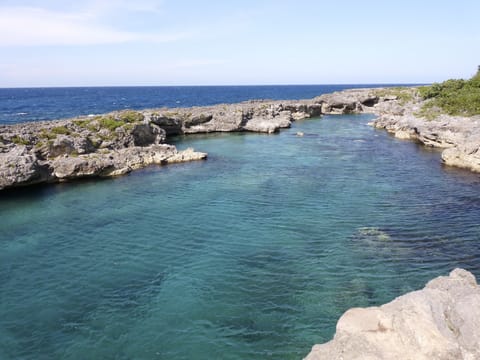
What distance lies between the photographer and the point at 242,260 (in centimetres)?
2400

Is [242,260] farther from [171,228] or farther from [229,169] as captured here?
[229,169]

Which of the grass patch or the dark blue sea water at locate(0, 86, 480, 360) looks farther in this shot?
the grass patch

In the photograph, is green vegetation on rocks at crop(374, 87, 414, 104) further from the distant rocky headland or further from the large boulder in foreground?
the large boulder in foreground

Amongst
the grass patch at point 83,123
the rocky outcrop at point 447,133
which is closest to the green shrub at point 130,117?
the grass patch at point 83,123

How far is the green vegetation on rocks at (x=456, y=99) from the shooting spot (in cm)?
6146

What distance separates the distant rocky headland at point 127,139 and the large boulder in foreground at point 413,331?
38.5 metres

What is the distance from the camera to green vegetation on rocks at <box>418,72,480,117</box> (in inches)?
2420

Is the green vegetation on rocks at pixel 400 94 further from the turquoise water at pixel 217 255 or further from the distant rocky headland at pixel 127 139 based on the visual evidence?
the turquoise water at pixel 217 255

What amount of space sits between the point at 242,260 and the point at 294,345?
8242 millimetres

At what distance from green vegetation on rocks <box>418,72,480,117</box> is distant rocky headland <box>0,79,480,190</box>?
8.79 feet

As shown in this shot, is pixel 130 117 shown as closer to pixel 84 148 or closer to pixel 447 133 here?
pixel 84 148

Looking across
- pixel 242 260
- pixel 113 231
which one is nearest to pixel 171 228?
pixel 113 231

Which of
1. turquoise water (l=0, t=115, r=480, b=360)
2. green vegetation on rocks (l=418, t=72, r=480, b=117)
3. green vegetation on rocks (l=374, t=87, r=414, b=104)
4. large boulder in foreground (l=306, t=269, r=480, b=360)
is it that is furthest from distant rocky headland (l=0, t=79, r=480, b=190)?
large boulder in foreground (l=306, t=269, r=480, b=360)

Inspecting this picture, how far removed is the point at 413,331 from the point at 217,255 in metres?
15.7
